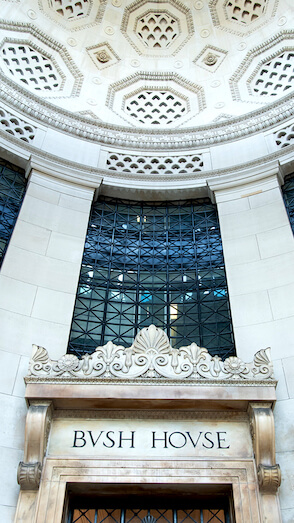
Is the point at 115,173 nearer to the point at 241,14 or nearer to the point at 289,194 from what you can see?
the point at 289,194

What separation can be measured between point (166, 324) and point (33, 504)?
569 centimetres

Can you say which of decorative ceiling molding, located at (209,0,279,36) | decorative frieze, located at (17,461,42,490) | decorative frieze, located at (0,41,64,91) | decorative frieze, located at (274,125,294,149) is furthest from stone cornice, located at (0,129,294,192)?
decorative frieze, located at (17,461,42,490)

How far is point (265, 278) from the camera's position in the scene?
13023 millimetres

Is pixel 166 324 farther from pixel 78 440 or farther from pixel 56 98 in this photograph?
pixel 56 98

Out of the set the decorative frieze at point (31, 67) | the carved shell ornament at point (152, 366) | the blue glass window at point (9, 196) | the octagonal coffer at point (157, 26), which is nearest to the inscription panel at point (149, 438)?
the carved shell ornament at point (152, 366)

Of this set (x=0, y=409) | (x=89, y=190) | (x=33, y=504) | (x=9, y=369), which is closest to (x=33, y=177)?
(x=89, y=190)

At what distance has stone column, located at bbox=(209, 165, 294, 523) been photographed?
1014 centimetres

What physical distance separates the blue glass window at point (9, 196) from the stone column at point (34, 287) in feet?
1.25

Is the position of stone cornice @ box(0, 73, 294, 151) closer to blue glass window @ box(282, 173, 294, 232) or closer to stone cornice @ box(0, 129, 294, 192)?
stone cornice @ box(0, 129, 294, 192)

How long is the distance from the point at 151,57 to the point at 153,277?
13025mm

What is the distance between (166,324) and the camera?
1326 centimetres

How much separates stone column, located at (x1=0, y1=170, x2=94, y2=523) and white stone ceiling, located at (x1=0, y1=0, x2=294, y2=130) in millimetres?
5234

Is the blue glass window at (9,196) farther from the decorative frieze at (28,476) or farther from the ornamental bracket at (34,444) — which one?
the decorative frieze at (28,476)

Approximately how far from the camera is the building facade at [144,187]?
988cm
